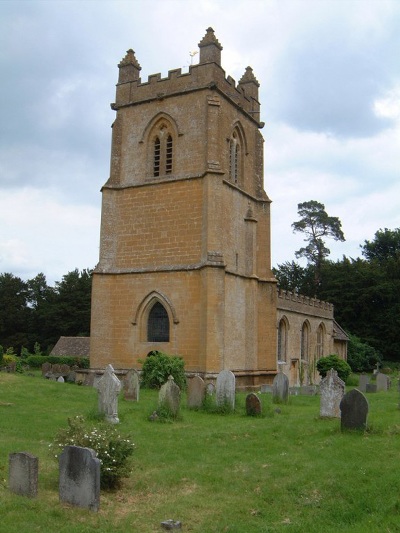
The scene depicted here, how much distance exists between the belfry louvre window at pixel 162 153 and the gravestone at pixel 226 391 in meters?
11.7

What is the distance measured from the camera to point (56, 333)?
5981cm

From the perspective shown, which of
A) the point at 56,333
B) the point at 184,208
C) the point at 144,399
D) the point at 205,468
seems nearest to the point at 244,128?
the point at 184,208

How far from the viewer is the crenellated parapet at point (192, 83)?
947 inches

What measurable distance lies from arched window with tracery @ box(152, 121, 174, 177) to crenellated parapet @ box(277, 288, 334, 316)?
986 centimetres

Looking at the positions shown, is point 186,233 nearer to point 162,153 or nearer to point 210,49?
point 162,153

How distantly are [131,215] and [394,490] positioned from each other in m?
18.5

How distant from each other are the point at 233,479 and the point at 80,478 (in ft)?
7.62

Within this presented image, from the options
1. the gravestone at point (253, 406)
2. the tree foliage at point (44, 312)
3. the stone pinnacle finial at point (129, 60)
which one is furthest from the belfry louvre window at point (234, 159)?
the tree foliage at point (44, 312)

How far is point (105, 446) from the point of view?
805 cm

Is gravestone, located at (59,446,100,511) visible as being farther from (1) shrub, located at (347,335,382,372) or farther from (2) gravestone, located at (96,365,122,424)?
(1) shrub, located at (347,335,382,372)

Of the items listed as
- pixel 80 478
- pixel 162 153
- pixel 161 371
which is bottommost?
pixel 80 478

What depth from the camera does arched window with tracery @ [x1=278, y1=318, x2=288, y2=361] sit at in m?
31.0

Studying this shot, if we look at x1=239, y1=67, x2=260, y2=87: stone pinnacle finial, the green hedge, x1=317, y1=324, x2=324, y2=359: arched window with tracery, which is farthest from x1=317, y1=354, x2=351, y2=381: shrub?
the green hedge

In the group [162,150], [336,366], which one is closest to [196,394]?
[162,150]
